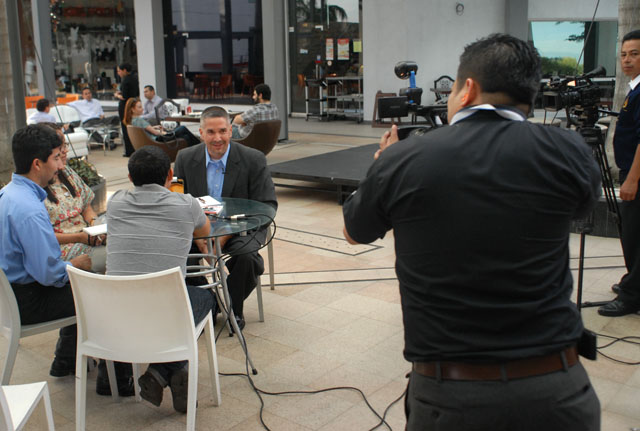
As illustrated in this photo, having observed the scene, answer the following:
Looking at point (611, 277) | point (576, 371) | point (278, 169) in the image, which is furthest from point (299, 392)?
point (278, 169)

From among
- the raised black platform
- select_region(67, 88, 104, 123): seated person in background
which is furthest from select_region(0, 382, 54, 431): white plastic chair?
select_region(67, 88, 104, 123): seated person in background

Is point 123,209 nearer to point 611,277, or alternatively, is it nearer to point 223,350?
point 223,350

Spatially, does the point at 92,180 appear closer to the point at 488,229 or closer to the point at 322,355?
the point at 322,355

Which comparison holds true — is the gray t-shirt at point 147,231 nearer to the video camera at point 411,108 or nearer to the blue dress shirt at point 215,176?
the video camera at point 411,108

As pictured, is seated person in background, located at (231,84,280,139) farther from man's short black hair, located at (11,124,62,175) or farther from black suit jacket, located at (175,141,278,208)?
man's short black hair, located at (11,124,62,175)

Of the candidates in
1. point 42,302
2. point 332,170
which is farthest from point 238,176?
point 332,170

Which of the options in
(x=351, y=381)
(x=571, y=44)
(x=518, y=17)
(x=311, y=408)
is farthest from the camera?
(x=571, y=44)

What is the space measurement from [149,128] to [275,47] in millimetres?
3433

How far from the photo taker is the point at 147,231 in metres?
3.03

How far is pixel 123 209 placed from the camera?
307 centimetres

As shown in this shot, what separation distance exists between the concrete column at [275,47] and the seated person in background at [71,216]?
8.17 meters

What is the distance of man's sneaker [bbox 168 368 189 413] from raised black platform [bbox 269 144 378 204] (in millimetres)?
4350

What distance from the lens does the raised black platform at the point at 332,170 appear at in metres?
7.68

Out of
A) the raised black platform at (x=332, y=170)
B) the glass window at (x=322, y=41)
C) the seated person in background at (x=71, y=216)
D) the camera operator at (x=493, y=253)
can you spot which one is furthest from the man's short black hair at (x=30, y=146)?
the glass window at (x=322, y=41)
